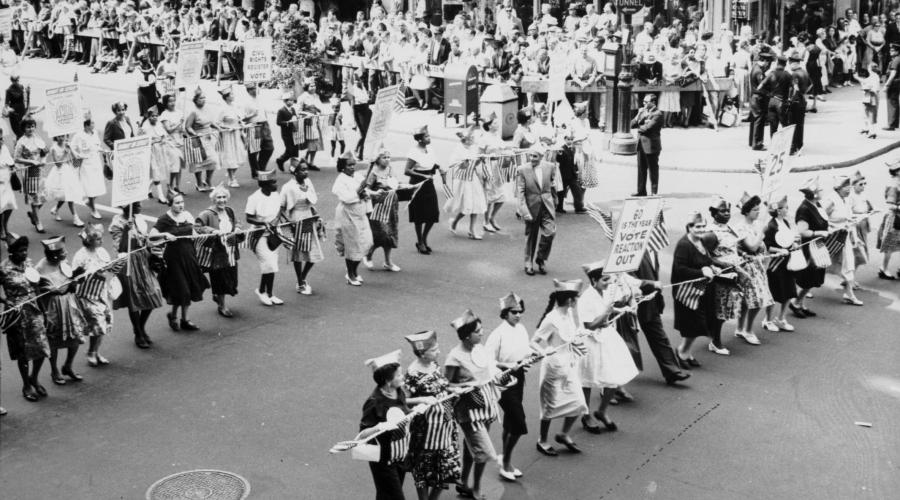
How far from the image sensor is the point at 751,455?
33.9ft

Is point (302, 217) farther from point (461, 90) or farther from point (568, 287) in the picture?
point (461, 90)

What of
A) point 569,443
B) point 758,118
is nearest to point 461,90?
point 758,118

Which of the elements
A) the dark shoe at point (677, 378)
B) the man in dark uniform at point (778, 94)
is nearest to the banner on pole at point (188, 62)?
the man in dark uniform at point (778, 94)

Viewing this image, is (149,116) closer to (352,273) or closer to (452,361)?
(352,273)

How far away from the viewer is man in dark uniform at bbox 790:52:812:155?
2255cm

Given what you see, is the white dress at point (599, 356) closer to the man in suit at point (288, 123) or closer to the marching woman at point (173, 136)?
the marching woman at point (173, 136)

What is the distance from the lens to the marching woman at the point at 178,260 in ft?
43.8

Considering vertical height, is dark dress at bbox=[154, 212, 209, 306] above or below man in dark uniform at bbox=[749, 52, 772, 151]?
below

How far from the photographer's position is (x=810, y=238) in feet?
45.7

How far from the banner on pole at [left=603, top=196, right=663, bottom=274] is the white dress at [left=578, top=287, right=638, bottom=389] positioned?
40 cm

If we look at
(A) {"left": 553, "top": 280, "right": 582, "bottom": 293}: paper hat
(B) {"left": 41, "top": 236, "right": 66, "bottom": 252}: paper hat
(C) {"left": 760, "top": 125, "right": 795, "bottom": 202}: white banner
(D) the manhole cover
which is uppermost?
(C) {"left": 760, "top": 125, "right": 795, "bottom": 202}: white banner

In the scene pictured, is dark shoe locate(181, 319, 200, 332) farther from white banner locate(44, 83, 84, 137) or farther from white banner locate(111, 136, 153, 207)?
white banner locate(44, 83, 84, 137)

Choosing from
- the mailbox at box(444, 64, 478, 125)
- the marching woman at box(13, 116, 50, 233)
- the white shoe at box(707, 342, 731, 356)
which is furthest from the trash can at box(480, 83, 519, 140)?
the white shoe at box(707, 342, 731, 356)

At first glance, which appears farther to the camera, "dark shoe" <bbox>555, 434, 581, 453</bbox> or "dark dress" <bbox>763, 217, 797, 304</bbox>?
"dark dress" <bbox>763, 217, 797, 304</bbox>
